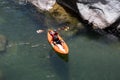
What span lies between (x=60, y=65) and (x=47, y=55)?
1.34m

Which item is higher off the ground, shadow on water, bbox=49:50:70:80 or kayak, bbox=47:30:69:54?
kayak, bbox=47:30:69:54

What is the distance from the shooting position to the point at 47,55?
22391mm

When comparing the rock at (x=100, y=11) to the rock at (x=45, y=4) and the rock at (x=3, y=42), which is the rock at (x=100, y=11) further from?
the rock at (x=3, y=42)

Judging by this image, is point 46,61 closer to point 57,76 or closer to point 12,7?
point 57,76

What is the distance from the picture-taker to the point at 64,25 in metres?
25.6

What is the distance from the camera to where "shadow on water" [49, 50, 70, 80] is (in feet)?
68.5

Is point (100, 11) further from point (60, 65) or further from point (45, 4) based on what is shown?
point (60, 65)

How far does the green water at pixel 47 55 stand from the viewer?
20984 mm

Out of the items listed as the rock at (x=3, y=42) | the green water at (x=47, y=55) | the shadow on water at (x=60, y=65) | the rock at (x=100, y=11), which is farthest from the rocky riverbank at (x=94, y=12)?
the rock at (x=3, y=42)

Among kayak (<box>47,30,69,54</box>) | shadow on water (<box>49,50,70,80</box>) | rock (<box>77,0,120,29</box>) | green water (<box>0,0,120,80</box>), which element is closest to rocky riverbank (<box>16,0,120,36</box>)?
rock (<box>77,0,120,29</box>)

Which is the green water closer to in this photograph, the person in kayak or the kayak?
the kayak

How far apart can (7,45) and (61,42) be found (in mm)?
3816

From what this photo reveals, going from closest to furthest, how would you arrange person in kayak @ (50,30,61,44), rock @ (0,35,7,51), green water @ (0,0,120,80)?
1. green water @ (0,0,120,80)
2. rock @ (0,35,7,51)
3. person in kayak @ (50,30,61,44)

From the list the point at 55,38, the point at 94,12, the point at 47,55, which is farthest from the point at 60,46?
the point at 94,12
